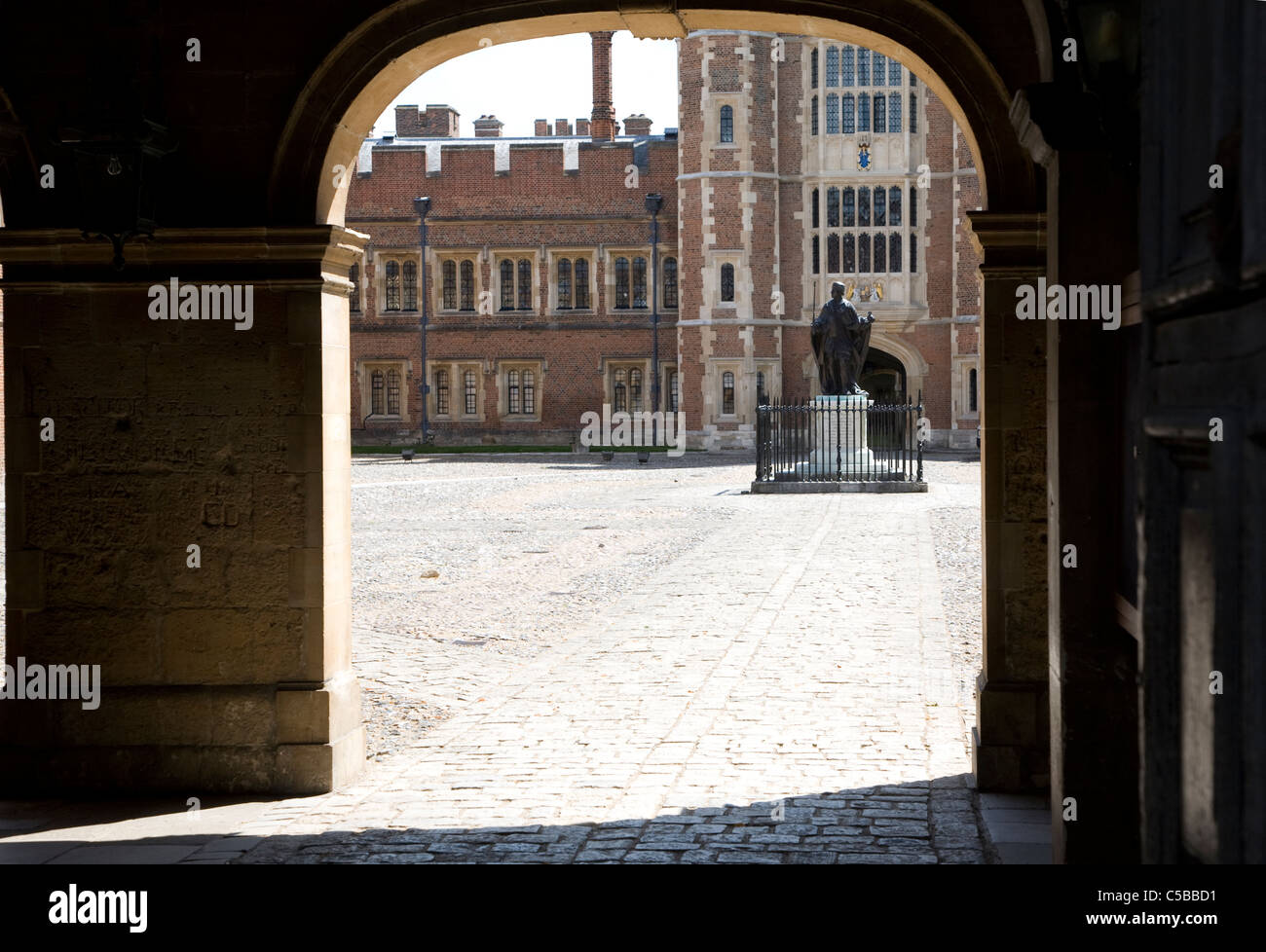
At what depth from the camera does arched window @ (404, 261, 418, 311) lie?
4128 cm

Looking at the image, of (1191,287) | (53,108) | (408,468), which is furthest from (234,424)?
(408,468)

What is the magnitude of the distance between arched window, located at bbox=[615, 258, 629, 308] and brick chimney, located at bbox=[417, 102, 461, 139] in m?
9.14

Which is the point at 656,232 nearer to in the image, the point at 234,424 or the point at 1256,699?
the point at 234,424

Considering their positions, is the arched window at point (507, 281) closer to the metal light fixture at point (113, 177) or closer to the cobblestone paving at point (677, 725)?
the cobblestone paving at point (677, 725)

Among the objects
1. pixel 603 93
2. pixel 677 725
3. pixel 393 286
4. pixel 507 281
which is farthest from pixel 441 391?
pixel 677 725

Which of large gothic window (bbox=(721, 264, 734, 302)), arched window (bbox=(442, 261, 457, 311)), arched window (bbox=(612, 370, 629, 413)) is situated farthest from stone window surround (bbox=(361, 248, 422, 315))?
large gothic window (bbox=(721, 264, 734, 302))

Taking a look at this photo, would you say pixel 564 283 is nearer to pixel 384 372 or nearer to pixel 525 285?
pixel 525 285

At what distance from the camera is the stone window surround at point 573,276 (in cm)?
4066

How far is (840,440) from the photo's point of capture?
2331 centimetres

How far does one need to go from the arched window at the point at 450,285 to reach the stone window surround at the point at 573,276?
287 cm

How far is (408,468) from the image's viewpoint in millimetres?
30125

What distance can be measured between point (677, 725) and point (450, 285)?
35894 mm

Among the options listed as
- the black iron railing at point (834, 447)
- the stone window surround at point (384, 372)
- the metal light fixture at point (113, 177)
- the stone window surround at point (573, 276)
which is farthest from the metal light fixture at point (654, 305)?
the metal light fixture at point (113, 177)
